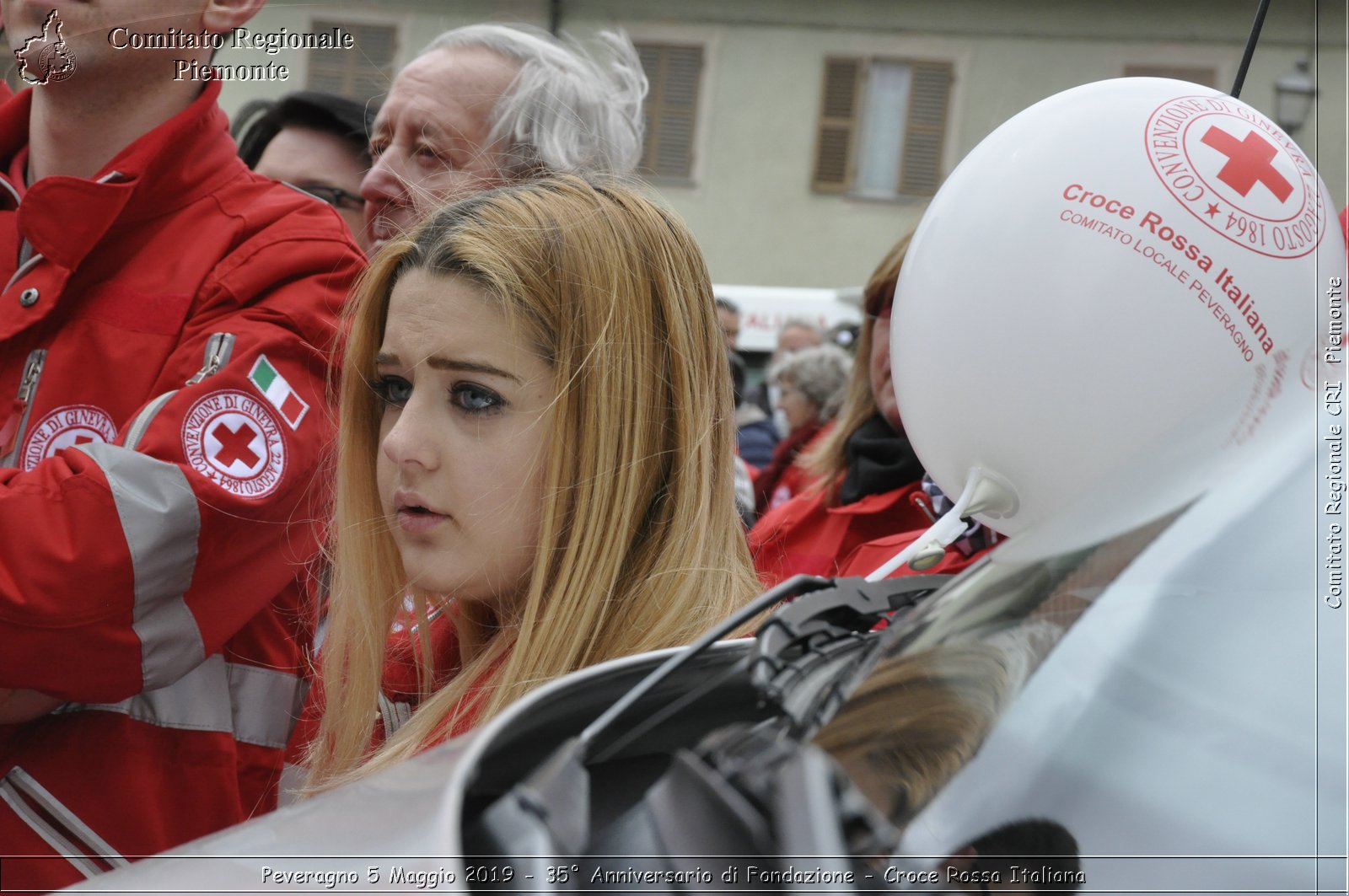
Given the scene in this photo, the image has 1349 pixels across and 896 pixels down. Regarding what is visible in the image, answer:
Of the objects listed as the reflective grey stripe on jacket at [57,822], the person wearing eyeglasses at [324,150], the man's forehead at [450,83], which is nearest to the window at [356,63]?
the person wearing eyeglasses at [324,150]

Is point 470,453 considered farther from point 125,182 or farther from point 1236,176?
point 1236,176

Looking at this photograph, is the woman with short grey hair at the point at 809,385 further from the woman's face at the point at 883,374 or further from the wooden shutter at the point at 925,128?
the wooden shutter at the point at 925,128

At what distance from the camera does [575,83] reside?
295cm

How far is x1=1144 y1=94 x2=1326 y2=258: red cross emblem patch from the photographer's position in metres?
1.37

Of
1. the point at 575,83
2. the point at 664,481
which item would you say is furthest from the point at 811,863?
the point at 575,83

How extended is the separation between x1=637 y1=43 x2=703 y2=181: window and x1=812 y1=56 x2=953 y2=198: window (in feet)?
6.20

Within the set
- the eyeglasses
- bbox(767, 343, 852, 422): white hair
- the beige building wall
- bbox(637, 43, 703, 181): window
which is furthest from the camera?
bbox(637, 43, 703, 181): window

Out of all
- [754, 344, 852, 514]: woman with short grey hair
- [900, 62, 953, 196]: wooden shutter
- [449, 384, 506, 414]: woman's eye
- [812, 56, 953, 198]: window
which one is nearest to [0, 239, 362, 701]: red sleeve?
[449, 384, 506, 414]: woman's eye

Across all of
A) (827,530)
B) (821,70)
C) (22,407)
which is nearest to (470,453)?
(22,407)

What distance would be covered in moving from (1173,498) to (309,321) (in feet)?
4.69

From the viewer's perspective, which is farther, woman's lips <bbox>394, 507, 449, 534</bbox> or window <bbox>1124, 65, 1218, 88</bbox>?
window <bbox>1124, 65, 1218, 88</bbox>

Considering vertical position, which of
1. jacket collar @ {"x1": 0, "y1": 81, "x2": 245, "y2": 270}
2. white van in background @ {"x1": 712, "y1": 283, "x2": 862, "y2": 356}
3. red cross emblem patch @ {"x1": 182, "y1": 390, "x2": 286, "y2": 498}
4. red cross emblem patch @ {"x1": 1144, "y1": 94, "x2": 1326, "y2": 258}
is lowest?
white van in background @ {"x1": 712, "y1": 283, "x2": 862, "y2": 356}

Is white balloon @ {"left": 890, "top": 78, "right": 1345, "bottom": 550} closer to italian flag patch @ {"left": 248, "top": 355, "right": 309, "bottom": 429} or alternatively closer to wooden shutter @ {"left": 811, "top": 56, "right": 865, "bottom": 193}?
italian flag patch @ {"left": 248, "top": 355, "right": 309, "bottom": 429}

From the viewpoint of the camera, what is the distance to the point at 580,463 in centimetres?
178
